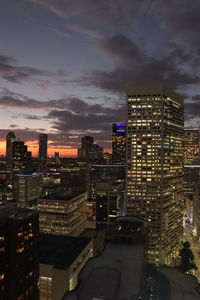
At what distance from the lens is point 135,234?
88.3 m

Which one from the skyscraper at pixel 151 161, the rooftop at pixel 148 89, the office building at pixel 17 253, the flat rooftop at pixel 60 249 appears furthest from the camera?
the rooftop at pixel 148 89

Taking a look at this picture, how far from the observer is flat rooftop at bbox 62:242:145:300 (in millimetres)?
50406

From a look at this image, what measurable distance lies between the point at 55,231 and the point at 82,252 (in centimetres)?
5746

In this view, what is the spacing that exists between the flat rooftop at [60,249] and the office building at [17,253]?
68.4 ft

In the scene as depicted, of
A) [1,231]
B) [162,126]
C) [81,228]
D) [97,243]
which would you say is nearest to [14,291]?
[1,231]

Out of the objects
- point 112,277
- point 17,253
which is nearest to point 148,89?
point 17,253

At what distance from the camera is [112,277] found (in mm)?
55781

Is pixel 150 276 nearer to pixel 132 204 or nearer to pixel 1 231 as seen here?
pixel 1 231

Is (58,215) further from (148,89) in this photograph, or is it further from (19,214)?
(148,89)

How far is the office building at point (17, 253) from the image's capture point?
248 ft

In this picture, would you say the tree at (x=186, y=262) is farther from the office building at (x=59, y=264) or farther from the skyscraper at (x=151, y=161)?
the skyscraper at (x=151, y=161)

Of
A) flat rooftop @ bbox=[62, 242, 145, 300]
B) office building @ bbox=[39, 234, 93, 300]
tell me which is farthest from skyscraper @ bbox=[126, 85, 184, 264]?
flat rooftop @ bbox=[62, 242, 145, 300]

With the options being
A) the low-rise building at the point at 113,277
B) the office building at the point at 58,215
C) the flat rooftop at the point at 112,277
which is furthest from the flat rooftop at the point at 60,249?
the flat rooftop at the point at 112,277

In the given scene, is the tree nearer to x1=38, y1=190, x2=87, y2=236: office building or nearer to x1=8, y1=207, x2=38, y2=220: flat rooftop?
x1=38, y1=190, x2=87, y2=236: office building
